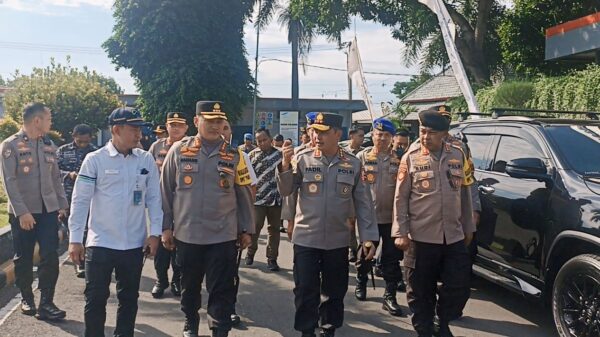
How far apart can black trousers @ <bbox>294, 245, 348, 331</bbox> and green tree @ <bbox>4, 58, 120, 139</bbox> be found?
17671mm

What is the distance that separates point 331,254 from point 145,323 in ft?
6.44

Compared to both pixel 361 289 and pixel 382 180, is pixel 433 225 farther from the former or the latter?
pixel 361 289

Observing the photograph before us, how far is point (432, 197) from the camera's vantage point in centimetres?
454

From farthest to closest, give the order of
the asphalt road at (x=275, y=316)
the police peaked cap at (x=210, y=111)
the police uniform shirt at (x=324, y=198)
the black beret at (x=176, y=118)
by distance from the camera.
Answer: the black beret at (x=176, y=118) → the asphalt road at (x=275, y=316) → the police uniform shirt at (x=324, y=198) → the police peaked cap at (x=210, y=111)

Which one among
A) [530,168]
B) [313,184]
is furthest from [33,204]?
[530,168]

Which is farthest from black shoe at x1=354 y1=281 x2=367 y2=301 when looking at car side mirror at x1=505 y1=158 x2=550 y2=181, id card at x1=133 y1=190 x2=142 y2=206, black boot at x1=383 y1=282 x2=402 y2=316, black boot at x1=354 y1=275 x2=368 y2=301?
id card at x1=133 y1=190 x2=142 y2=206

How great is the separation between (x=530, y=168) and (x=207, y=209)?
281 centimetres

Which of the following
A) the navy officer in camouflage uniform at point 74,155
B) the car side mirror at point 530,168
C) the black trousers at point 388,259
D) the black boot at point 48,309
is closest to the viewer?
the car side mirror at point 530,168

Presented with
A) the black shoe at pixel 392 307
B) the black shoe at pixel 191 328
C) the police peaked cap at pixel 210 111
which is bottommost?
the black shoe at pixel 392 307

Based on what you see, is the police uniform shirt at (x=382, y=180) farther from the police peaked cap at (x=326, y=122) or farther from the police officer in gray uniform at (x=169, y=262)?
the police officer in gray uniform at (x=169, y=262)

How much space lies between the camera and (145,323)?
5223 millimetres

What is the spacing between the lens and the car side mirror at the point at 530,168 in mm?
4859

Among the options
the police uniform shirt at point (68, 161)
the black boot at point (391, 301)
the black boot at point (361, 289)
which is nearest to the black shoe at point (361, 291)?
the black boot at point (361, 289)

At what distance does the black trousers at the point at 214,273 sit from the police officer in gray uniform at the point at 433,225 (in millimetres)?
1404
